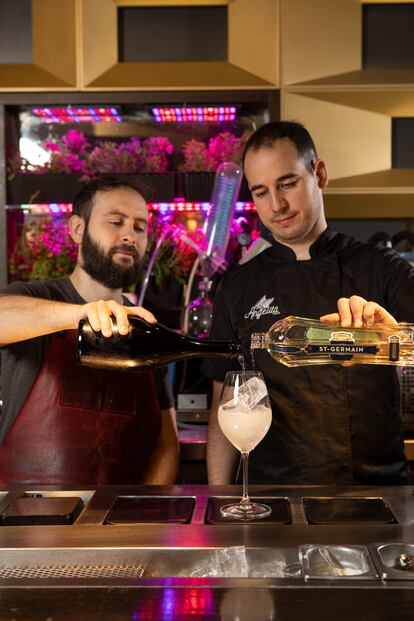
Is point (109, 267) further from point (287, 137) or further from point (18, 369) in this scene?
point (287, 137)

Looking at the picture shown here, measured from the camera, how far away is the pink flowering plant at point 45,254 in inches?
128

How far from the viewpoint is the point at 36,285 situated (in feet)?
6.58

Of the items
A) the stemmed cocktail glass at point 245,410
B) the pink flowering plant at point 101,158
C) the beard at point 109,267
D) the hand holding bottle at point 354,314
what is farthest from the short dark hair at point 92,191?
the pink flowering plant at point 101,158

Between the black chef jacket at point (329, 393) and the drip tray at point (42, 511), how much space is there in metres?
0.71

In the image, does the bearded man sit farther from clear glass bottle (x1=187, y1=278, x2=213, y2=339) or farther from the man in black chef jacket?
clear glass bottle (x1=187, y1=278, x2=213, y2=339)

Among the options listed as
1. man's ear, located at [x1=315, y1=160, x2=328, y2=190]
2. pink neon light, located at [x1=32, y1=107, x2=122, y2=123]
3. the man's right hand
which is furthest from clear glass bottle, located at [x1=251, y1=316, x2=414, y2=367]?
pink neon light, located at [x1=32, y1=107, x2=122, y2=123]

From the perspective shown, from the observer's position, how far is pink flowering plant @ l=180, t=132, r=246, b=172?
3250 mm

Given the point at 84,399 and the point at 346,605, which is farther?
the point at 84,399

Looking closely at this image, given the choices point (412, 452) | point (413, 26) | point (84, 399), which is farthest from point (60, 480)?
point (413, 26)

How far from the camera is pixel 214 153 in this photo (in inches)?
130

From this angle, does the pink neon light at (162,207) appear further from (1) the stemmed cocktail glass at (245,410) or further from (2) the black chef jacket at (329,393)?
(1) the stemmed cocktail glass at (245,410)

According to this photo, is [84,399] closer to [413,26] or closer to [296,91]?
[296,91]

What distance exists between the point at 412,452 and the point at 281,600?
1.84 metres

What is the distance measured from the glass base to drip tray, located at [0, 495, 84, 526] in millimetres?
264
